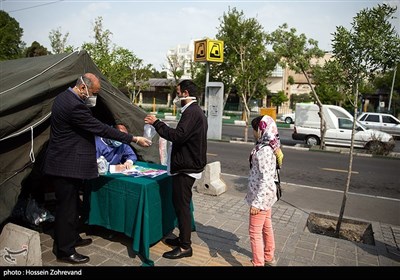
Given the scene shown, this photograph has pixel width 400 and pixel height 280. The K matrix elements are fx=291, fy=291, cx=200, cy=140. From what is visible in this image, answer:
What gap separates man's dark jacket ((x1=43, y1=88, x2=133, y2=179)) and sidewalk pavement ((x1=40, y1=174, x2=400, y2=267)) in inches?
43.6

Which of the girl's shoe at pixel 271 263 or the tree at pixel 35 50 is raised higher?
the tree at pixel 35 50

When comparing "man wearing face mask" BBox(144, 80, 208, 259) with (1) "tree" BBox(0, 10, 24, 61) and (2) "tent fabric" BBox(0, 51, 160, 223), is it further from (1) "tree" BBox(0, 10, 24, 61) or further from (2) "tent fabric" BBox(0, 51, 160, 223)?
(1) "tree" BBox(0, 10, 24, 61)

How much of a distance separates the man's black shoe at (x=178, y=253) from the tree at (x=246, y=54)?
12006 mm

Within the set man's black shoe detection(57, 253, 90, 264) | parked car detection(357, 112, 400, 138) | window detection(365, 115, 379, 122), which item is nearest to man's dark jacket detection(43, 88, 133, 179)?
man's black shoe detection(57, 253, 90, 264)

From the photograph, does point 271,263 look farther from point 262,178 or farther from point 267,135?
point 267,135

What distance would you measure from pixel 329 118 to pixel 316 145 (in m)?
1.46

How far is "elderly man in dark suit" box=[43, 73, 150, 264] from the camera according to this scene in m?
3.28

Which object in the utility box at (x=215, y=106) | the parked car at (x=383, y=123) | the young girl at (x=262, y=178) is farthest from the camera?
the parked car at (x=383, y=123)

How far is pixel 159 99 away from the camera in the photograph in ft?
160

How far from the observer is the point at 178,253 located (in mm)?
3607

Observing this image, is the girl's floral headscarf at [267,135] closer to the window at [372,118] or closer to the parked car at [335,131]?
the parked car at [335,131]

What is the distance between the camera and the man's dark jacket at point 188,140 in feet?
11.2

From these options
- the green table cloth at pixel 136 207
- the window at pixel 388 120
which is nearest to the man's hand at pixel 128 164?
the green table cloth at pixel 136 207
